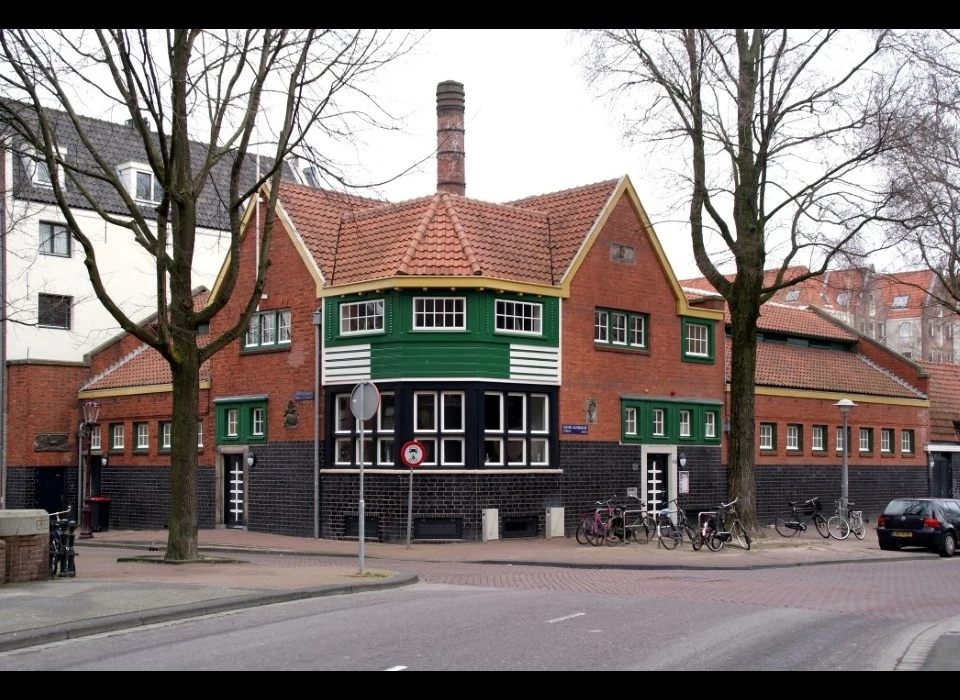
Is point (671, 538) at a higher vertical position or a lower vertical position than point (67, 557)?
lower

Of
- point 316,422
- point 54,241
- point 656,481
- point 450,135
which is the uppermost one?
point 450,135

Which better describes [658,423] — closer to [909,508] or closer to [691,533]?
[691,533]

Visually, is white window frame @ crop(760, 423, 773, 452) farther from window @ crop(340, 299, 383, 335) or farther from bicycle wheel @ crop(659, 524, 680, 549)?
window @ crop(340, 299, 383, 335)

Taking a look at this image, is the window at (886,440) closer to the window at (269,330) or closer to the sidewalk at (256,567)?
the sidewalk at (256,567)

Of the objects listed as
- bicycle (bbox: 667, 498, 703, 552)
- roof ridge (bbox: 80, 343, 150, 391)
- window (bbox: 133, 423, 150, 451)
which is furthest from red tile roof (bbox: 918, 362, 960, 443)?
roof ridge (bbox: 80, 343, 150, 391)

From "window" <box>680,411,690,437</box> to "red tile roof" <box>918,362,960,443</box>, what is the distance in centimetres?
Answer: 1548

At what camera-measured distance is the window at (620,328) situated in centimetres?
3194

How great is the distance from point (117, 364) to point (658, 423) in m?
19.2

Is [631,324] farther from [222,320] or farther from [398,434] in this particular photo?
[222,320]

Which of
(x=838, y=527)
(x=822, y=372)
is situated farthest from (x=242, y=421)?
(x=822, y=372)

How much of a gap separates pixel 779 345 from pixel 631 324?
36.6ft

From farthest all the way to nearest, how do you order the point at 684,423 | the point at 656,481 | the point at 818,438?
the point at 818,438 → the point at 684,423 → the point at 656,481

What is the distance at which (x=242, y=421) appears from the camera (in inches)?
1312

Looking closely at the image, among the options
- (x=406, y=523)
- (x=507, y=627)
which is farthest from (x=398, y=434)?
(x=507, y=627)
